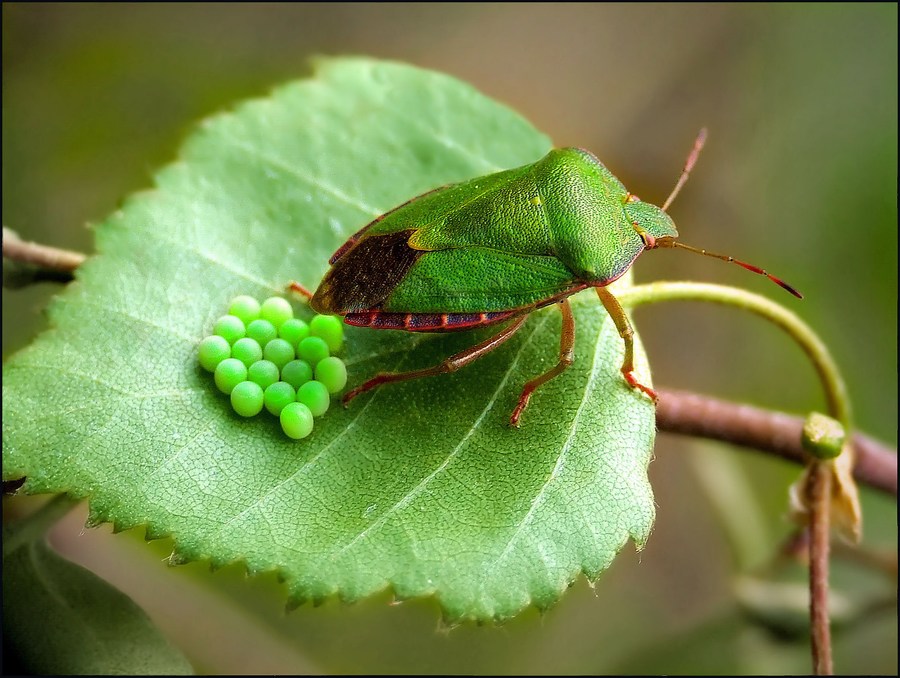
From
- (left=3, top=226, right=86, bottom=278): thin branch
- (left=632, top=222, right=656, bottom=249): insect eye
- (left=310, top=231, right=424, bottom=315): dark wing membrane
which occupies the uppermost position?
(left=632, top=222, right=656, bottom=249): insect eye

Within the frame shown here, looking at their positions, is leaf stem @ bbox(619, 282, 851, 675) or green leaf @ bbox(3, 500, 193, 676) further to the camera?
leaf stem @ bbox(619, 282, 851, 675)

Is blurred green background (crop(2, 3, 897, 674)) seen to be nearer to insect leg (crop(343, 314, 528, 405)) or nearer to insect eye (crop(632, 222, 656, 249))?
insect leg (crop(343, 314, 528, 405))

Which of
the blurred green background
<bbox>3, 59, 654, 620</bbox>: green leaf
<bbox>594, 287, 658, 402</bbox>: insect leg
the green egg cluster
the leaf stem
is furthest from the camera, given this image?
the blurred green background

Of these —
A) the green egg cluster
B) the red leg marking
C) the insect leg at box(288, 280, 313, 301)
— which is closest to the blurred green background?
the insect leg at box(288, 280, 313, 301)

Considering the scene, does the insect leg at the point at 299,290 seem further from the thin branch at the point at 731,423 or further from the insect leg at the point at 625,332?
the thin branch at the point at 731,423

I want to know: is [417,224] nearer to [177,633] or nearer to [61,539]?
[61,539]

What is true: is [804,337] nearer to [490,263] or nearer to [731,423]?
[731,423]

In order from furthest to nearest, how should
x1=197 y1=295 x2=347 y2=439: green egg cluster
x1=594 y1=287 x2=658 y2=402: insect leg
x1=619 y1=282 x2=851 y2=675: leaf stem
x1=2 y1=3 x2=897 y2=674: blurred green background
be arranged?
x1=2 y1=3 x2=897 y2=674: blurred green background
x1=619 y1=282 x2=851 y2=675: leaf stem
x1=594 y1=287 x2=658 y2=402: insect leg
x1=197 y1=295 x2=347 y2=439: green egg cluster
